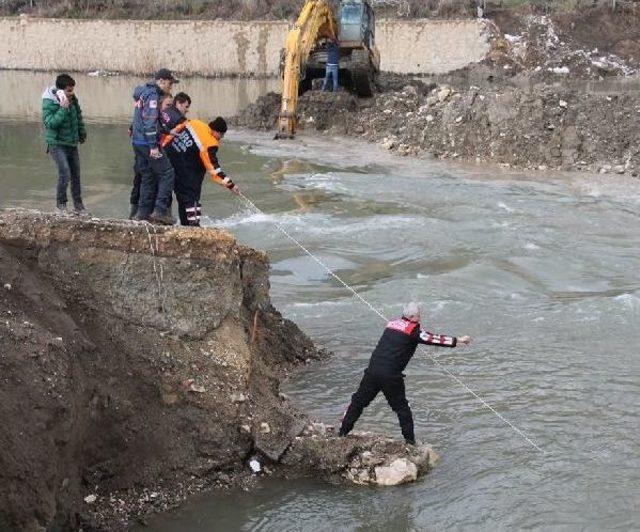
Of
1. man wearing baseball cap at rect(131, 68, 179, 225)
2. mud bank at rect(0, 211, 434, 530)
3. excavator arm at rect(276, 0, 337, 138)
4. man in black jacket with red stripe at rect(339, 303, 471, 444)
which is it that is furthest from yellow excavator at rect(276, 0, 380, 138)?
man in black jacket with red stripe at rect(339, 303, 471, 444)

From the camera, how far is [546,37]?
156ft

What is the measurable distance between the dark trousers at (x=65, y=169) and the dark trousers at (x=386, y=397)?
5422mm

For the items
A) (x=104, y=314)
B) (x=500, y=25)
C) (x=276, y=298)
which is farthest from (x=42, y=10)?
A: (x=104, y=314)

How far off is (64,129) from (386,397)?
5.67 meters

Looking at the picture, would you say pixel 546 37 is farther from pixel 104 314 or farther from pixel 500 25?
pixel 104 314

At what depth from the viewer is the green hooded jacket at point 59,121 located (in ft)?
33.5

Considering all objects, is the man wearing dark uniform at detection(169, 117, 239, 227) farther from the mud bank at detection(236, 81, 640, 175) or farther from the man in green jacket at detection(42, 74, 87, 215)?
the mud bank at detection(236, 81, 640, 175)

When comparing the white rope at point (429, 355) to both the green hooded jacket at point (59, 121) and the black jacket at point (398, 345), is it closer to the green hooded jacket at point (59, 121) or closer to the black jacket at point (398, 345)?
the black jacket at point (398, 345)

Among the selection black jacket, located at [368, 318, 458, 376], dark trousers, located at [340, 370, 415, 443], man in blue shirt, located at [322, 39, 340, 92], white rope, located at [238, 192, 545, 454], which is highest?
man in blue shirt, located at [322, 39, 340, 92]

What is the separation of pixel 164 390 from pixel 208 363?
1.53 feet

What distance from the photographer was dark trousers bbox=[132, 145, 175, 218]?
30.5 ft

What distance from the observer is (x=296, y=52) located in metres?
24.7

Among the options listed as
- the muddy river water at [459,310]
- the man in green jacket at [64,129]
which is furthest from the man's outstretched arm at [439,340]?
the man in green jacket at [64,129]

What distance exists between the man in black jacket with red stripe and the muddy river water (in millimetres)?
675
